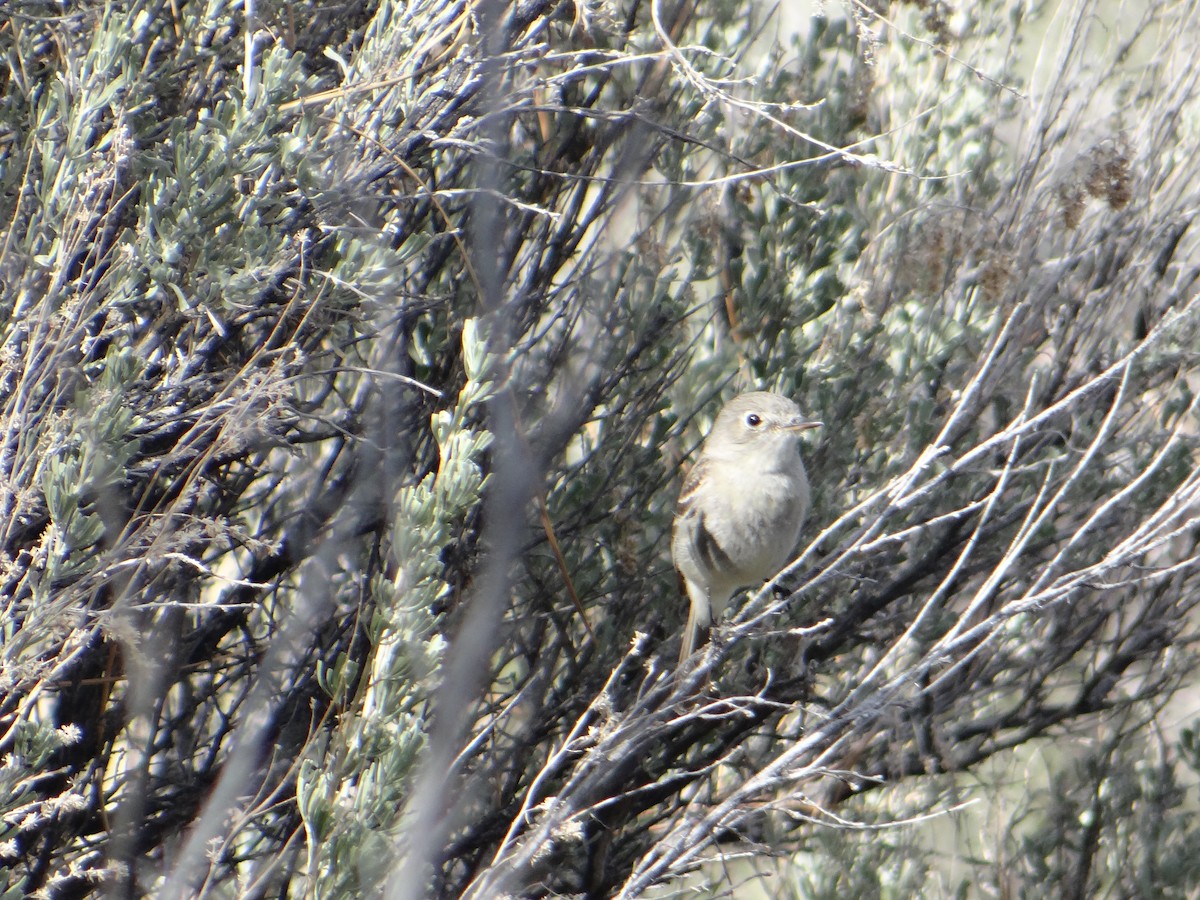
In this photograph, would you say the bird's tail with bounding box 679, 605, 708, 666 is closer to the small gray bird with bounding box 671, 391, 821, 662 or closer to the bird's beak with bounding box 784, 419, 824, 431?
the small gray bird with bounding box 671, 391, 821, 662

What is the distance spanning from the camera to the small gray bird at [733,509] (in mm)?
3793

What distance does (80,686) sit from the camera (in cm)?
294

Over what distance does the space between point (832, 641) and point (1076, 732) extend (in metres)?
1.11

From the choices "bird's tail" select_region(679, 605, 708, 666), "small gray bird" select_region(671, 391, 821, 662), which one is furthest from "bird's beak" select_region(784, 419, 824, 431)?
"bird's tail" select_region(679, 605, 708, 666)

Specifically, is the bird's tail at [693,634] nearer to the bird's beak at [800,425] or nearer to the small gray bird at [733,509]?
the small gray bird at [733,509]

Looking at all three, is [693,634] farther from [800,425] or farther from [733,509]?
[800,425]

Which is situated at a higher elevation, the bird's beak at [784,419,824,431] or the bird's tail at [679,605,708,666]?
the bird's beak at [784,419,824,431]

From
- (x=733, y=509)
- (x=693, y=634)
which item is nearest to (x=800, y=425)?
(x=733, y=509)

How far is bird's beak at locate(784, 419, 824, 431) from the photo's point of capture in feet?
11.7

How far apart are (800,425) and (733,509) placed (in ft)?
1.29

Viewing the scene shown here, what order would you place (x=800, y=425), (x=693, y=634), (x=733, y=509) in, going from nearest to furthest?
(x=800, y=425) → (x=693, y=634) → (x=733, y=509)

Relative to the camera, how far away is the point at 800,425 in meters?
3.66

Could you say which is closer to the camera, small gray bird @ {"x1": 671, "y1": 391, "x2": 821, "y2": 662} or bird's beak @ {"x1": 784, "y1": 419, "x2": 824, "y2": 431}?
bird's beak @ {"x1": 784, "y1": 419, "x2": 824, "y2": 431}

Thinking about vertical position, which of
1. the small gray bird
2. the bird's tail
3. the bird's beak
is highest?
the bird's beak
